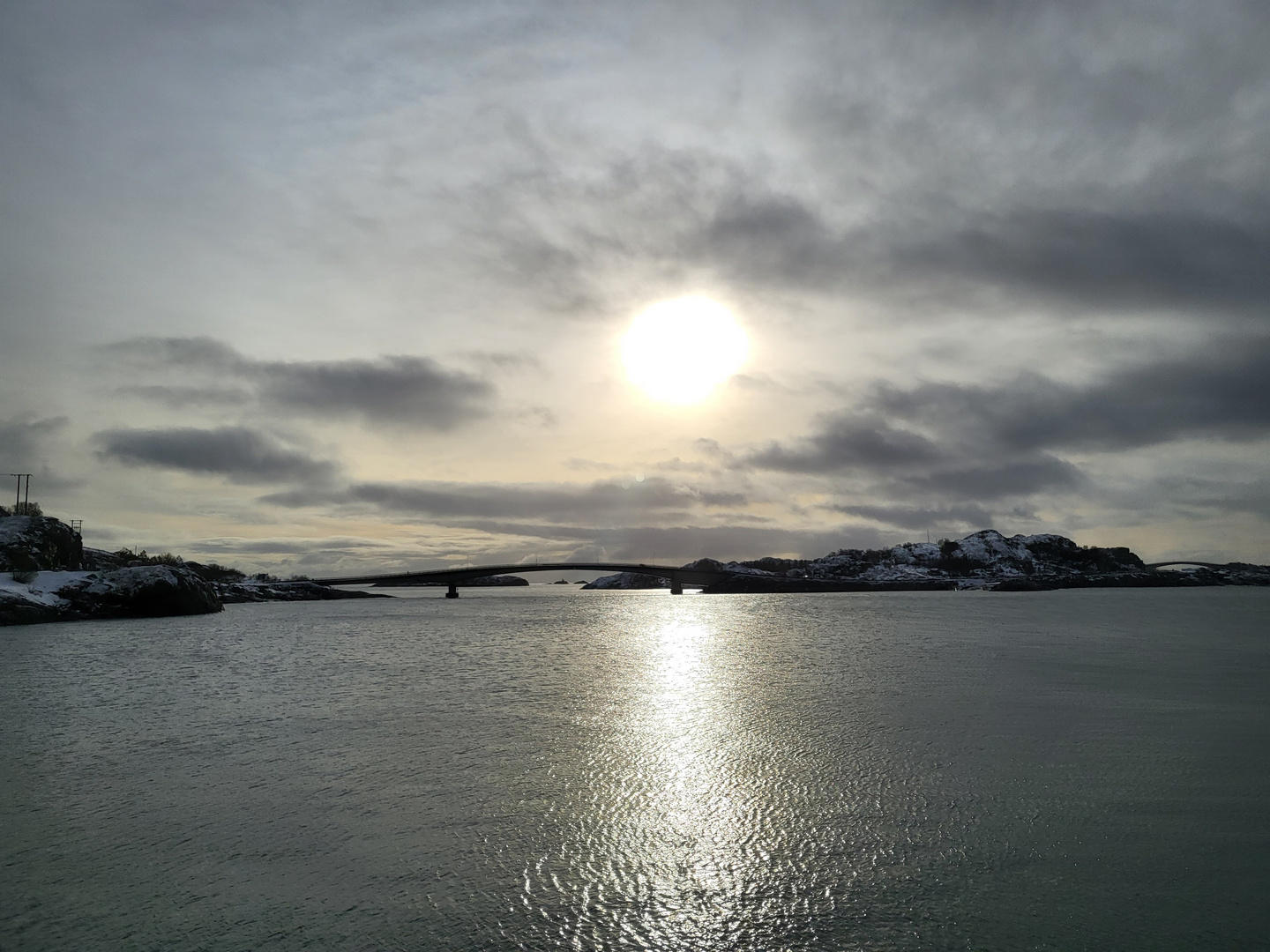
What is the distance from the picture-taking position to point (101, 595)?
62.9 metres

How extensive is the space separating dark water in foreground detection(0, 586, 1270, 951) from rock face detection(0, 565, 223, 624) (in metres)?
42.9

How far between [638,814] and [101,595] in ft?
231

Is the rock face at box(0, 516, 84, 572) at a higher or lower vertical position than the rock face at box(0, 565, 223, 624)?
higher

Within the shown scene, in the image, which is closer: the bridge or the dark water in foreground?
the dark water in foreground

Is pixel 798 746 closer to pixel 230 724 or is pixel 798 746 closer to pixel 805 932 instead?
pixel 805 932

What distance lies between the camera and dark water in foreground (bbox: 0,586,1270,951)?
6770mm

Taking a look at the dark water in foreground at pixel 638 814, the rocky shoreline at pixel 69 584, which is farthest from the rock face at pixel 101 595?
the dark water in foreground at pixel 638 814

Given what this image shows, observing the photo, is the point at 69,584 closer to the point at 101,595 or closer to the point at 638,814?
the point at 101,595

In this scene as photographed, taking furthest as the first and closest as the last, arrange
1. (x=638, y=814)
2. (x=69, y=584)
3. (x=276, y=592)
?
(x=276, y=592) → (x=69, y=584) → (x=638, y=814)

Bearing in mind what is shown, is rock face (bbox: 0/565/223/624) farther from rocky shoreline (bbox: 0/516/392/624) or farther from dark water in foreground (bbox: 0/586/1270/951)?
dark water in foreground (bbox: 0/586/1270/951)

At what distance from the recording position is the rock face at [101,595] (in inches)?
2212

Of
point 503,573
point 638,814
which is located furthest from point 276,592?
point 638,814

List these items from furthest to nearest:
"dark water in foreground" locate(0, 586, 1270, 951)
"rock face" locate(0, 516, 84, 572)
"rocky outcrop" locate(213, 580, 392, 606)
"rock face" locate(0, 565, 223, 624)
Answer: "rocky outcrop" locate(213, 580, 392, 606)
"rock face" locate(0, 516, 84, 572)
"rock face" locate(0, 565, 223, 624)
"dark water in foreground" locate(0, 586, 1270, 951)

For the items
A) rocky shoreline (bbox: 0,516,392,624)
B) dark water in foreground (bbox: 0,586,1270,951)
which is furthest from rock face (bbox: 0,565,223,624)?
dark water in foreground (bbox: 0,586,1270,951)
